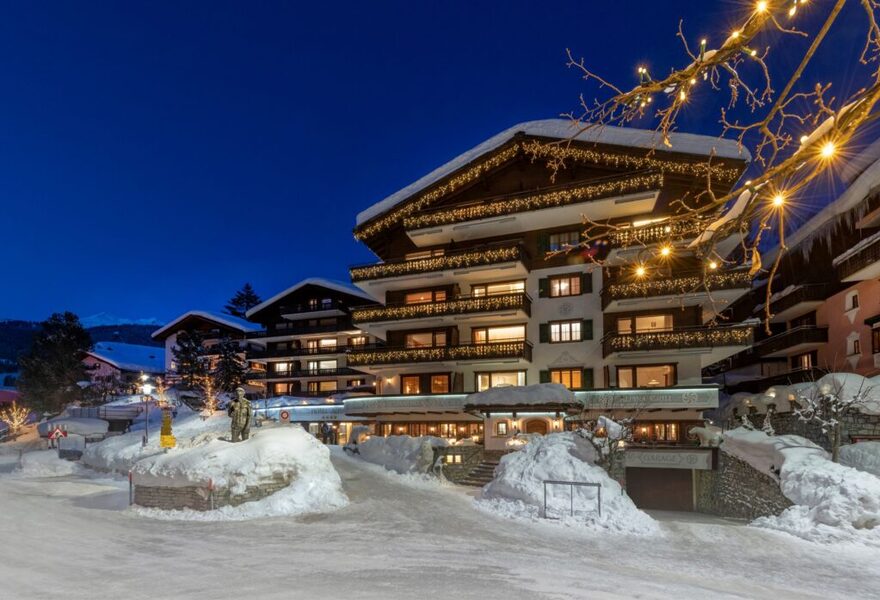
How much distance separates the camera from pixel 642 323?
31.6 meters

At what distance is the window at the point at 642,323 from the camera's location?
Result: 31172 millimetres

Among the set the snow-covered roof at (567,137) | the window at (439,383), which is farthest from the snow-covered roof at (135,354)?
the snow-covered roof at (567,137)

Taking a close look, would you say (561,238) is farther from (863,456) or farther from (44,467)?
(44,467)

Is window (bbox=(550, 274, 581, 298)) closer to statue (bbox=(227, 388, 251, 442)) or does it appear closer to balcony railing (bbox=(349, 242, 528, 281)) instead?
balcony railing (bbox=(349, 242, 528, 281))

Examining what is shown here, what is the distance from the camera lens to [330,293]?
56281mm

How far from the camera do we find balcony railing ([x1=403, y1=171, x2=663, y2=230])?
101ft

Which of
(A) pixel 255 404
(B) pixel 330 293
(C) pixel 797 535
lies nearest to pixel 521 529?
(C) pixel 797 535

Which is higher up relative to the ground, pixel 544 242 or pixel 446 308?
pixel 544 242

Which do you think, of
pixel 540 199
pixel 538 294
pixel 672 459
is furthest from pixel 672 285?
pixel 672 459

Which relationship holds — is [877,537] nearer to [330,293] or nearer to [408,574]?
[408,574]

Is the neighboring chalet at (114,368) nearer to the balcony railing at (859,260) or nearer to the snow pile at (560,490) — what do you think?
the snow pile at (560,490)

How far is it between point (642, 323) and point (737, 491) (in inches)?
473

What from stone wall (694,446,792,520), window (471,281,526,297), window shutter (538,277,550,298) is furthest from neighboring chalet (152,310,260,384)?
stone wall (694,446,792,520)

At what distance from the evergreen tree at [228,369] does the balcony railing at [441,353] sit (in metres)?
26.1
